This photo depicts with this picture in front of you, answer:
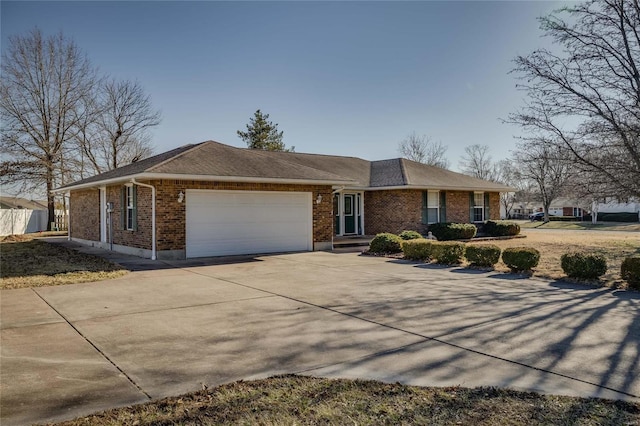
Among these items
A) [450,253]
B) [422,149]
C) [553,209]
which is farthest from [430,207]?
[553,209]

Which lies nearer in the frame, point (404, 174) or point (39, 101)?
point (404, 174)

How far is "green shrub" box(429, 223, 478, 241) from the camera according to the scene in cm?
2067

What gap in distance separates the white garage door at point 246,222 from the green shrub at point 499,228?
39.3 ft

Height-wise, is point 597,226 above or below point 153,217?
below

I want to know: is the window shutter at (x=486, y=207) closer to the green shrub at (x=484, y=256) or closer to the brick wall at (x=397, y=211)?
the brick wall at (x=397, y=211)

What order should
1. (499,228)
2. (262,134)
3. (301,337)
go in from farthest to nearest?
(262,134) < (499,228) < (301,337)

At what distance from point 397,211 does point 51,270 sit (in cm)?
1486

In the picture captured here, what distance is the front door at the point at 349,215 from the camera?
72.7 feet

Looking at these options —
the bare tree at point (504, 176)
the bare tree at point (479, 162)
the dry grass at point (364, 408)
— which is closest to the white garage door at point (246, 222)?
the dry grass at point (364, 408)

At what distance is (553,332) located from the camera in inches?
232

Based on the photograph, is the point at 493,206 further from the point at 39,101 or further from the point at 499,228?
the point at 39,101

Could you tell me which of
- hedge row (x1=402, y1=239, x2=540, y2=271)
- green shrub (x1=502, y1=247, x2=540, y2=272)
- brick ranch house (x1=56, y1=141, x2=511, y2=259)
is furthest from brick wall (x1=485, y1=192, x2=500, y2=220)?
green shrub (x1=502, y1=247, x2=540, y2=272)

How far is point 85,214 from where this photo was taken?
20.8 m

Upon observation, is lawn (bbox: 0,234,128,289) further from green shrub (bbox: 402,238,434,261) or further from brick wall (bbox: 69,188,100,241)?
green shrub (bbox: 402,238,434,261)
